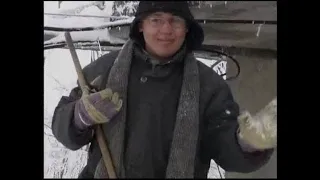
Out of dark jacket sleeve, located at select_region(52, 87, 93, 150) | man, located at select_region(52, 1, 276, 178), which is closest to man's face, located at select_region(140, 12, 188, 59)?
man, located at select_region(52, 1, 276, 178)

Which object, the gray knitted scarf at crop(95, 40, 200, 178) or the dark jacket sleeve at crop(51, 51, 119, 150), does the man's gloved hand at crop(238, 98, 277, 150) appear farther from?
the dark jacket sleeve at crop(51, 51, 119, 150)

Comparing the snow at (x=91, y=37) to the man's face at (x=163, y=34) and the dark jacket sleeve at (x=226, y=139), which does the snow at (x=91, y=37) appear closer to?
the man's face at (x=163, y=34)

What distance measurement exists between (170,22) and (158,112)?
0.12 meters

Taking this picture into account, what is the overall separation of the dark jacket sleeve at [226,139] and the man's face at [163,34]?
0.26 ft

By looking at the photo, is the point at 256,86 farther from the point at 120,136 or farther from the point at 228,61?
the point at 120,136

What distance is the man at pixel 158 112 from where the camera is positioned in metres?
0.59

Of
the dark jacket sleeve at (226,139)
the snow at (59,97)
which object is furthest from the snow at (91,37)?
the dark jacket sleeve at (226,139)

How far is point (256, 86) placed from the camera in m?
0.67

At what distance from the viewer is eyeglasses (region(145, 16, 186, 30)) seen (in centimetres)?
62
